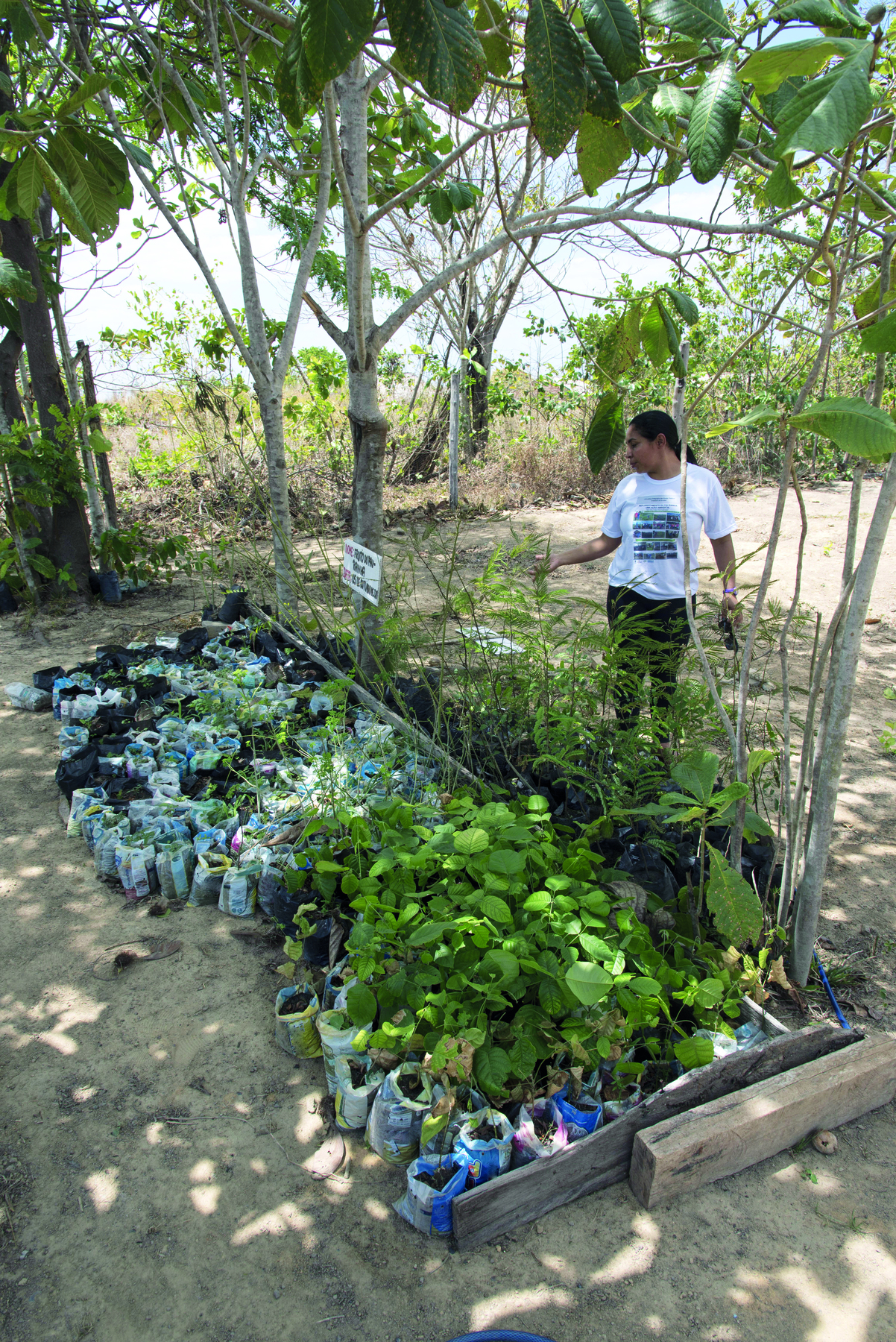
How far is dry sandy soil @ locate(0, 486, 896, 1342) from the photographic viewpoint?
4.54ft

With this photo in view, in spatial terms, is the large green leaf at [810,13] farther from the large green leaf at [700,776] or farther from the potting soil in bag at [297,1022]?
the potting soil in bag at [297,1022]

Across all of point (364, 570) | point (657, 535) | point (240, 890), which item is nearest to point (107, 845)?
point (240, 890)

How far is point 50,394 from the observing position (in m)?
5.25

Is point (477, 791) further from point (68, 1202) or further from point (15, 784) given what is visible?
point (15, 784)

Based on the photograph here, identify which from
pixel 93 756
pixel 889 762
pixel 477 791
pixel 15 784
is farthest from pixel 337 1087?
pixel 889 762

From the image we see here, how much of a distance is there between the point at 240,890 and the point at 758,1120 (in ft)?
5.12

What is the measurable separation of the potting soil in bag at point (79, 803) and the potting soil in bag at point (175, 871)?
0.47 metres

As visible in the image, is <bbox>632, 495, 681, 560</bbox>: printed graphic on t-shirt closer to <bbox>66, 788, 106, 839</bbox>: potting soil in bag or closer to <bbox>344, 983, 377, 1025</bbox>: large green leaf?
<bbox>344, 983, 377, 1025</bbox>: large green leaf

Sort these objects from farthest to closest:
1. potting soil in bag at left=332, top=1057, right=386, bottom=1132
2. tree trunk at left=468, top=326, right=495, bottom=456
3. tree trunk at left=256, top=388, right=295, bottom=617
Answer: tree trunk at left=468, top=326, right=495, bottom=456
tree trunk at left=256, top=388, right=295, bottom=617
potting soil in bag at left=332, top=1057, right=386, bottom=1132

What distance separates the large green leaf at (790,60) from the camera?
0.98 metres

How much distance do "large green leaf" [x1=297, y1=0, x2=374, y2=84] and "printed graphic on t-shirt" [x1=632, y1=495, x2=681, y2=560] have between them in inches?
72.5

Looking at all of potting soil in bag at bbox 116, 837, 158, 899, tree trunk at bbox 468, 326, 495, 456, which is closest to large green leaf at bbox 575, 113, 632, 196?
potting soil in bag at bbox 116, 837, 158, 899

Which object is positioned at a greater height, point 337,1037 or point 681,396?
point 681,396

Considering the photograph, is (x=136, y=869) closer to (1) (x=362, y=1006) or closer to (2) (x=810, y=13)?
(1) (x=362, y=1006)
